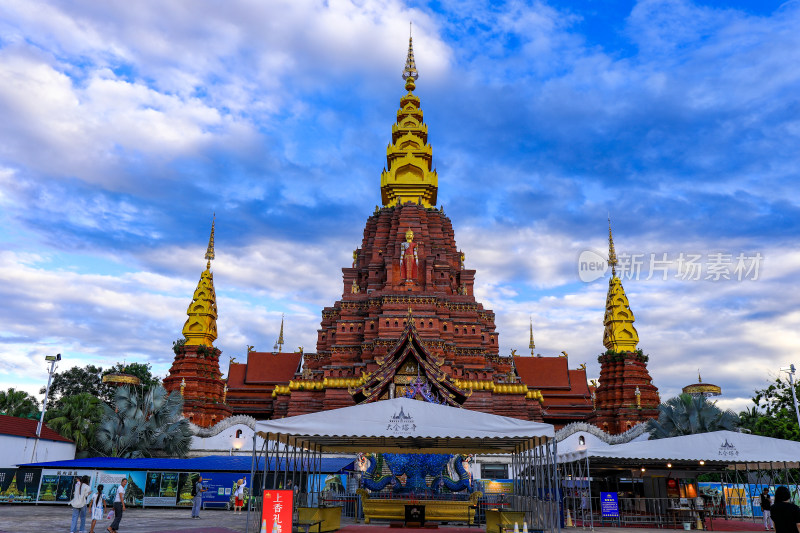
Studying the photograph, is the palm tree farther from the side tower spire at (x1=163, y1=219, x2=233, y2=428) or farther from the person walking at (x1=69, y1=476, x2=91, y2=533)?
the side tower spire at (x1=163, y1=219, x2=233, y2=428)

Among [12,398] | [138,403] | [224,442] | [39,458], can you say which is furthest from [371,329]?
[12,398]

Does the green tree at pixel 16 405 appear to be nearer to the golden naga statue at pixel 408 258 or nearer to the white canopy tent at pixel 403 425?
the golden naga statue at pixel 408 258

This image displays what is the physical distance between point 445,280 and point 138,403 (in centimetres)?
2346

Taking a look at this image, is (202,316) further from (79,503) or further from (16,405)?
(79,503)

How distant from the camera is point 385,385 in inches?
1244

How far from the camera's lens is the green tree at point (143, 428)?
31.2 meters

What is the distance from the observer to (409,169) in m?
52.2

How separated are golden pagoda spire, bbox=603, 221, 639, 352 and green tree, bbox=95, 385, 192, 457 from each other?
3433 cm

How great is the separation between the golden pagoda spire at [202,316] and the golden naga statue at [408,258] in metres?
17.5

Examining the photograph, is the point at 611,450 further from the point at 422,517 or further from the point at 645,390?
the point at 645,390

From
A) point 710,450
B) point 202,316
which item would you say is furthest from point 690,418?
point 202,316

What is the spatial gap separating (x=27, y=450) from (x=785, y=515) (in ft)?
109

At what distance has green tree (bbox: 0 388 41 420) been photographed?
1867 inches

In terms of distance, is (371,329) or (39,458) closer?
(39,458)
